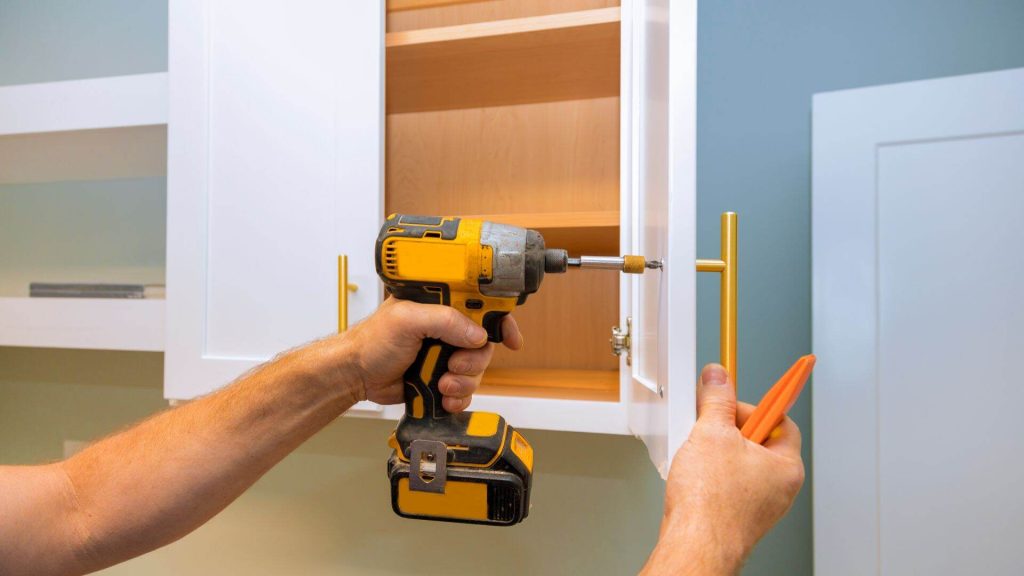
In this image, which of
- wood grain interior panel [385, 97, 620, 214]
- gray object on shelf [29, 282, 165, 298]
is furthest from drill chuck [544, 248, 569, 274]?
gray object on shelf [29, 282, 165, 298]

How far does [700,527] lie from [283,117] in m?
0.84

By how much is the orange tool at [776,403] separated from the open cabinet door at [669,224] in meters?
0.09

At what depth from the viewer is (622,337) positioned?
77 centimetres

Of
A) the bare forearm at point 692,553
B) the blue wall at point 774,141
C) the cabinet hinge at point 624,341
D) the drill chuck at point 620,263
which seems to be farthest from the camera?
the blue wall at point 774,141

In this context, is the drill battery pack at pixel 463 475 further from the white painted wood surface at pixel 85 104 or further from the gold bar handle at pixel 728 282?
the white painted wood surface at pixel 85 104

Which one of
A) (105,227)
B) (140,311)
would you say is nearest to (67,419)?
(105,227)

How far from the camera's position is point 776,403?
1.65 feet

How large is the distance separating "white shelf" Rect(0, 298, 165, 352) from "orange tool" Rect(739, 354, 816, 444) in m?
1.00

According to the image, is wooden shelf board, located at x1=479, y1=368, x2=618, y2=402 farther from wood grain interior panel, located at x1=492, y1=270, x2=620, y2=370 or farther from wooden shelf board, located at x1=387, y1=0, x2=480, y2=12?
wooden shelf board, located at x1=387, y1=0, x2=480, y2=12

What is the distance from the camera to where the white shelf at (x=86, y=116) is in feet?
3.24

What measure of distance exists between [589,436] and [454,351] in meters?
0.58

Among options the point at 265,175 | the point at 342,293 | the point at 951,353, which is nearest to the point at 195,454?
the point at 342,293

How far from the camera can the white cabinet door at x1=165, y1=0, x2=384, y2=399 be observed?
842mm

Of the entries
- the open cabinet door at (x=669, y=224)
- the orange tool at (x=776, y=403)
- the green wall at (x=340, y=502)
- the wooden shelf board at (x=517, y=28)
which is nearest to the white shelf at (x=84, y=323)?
the green wall at (x=340, y=502)
